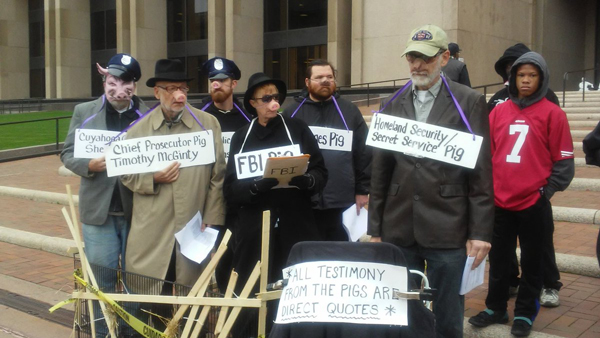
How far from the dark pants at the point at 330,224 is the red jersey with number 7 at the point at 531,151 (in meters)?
1.30

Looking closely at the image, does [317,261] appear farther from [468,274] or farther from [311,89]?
[311,89]

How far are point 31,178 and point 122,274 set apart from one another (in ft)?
33.9

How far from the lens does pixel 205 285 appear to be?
12.9ft

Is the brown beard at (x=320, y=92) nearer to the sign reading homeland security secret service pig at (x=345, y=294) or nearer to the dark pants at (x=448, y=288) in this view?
the dark pants at (x=448, y=288)

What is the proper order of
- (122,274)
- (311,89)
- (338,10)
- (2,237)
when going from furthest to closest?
(338,10) < (2,237) < (311,89) < (122,274)

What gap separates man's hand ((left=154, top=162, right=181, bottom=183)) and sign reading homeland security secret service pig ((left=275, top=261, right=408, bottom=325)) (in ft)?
5.64

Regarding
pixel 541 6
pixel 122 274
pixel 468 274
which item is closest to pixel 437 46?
pixel 468 274

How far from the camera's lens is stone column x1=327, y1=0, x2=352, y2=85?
28.6 meters

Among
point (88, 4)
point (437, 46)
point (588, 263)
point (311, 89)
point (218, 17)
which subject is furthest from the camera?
point (88, 4)

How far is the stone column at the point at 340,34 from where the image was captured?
93.8ft

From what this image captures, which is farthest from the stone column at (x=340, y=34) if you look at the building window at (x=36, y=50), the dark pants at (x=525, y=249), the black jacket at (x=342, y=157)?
the building window at (x=36, y=50)

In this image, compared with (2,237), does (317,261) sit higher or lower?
higher

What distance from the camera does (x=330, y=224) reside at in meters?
5.30

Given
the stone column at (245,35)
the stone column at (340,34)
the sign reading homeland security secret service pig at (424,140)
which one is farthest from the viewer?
the stone column at (245,35)
